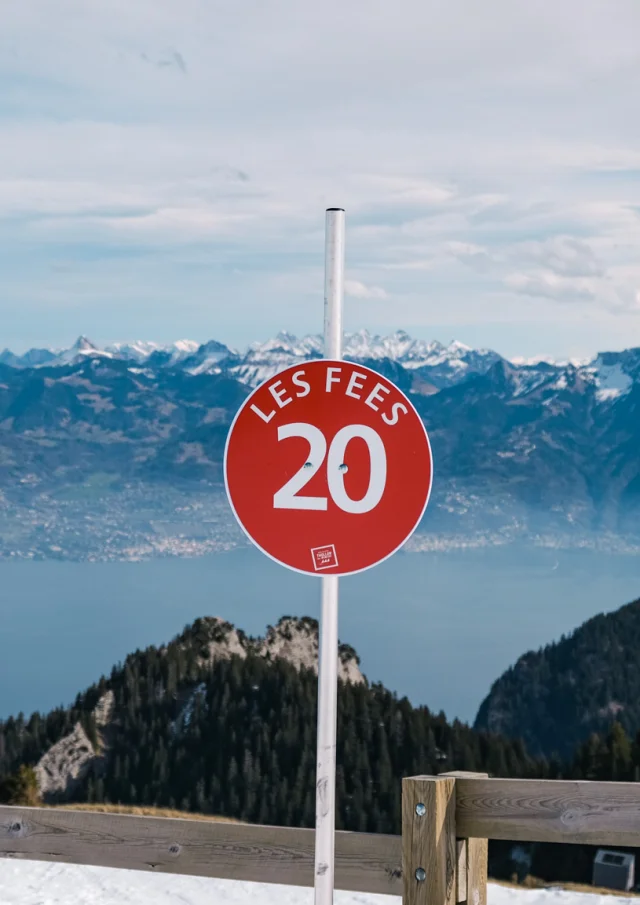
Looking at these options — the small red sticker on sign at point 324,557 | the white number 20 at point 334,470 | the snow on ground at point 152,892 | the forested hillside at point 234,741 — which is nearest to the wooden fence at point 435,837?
the small red sticker on sign at point 324,557

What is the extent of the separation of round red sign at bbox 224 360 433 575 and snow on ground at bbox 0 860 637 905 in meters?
4.82

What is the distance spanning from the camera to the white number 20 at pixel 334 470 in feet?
10.6

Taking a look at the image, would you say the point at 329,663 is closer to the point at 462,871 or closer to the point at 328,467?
the point at 328,467

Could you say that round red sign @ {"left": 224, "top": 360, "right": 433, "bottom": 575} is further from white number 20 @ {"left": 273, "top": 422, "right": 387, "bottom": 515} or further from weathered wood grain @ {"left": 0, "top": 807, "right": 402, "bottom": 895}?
weathered wood grain @ {"left": 0, "top": 807, "right": 402, "bottom": 895}

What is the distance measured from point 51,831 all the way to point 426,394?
97.1 metres

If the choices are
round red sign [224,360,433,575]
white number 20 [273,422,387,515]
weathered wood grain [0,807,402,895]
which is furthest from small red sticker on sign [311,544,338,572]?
weathered wood grain [0,807,402,895]

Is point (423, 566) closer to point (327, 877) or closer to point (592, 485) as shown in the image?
point (592, 485)

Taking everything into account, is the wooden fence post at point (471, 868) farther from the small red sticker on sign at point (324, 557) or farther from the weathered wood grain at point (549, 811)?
the small red sticker on sign at point (324, 557)

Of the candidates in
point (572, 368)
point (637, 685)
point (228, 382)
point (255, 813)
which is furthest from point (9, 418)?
point (255, 813)

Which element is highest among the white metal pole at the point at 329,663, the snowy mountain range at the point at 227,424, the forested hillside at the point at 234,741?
the snowy mountain range at the point at 227,424

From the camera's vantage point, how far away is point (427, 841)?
3.18m

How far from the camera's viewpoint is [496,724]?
6688 cm

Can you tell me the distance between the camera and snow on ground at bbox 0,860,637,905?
7816 mm

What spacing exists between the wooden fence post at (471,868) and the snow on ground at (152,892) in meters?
4.28
